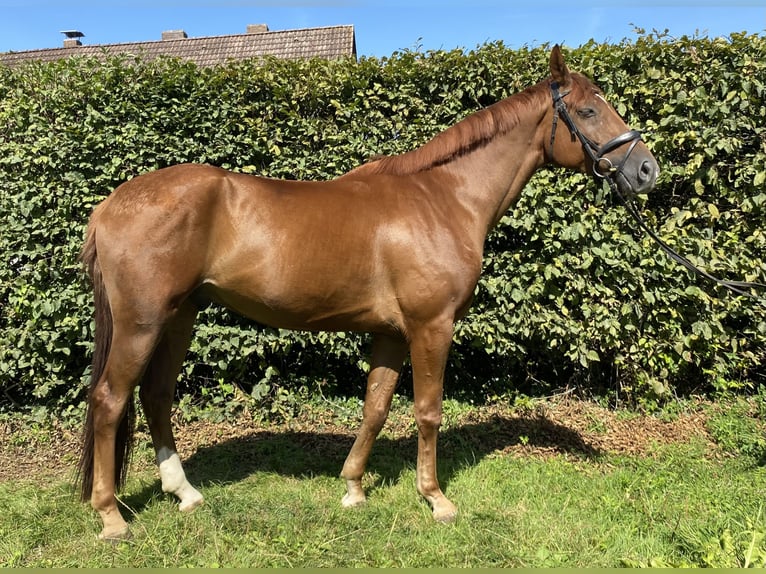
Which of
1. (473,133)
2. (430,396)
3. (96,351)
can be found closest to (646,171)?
(473,133)

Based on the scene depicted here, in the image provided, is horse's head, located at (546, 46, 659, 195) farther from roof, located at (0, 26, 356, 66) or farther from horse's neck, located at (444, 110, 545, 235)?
roof, located at (0, 26, 356, 66)

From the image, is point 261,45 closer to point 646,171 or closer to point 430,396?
point 646,171

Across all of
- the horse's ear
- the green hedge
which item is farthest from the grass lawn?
the horse's ear

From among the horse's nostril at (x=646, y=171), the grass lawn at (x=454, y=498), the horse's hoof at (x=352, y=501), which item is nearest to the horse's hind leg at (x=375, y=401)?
the horse's hoof at (x=352, y=501)

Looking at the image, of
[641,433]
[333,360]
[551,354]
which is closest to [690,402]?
[641,433]

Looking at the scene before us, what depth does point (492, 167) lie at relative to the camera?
3.06 meters

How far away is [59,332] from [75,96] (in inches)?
78.8

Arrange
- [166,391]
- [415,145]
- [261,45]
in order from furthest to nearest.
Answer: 1. [261,45]
2. [415,145]
3. [166,391]

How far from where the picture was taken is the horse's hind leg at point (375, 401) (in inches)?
125

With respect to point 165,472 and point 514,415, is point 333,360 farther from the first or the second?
point 165,472

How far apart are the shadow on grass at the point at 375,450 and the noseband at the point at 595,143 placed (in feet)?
7.30

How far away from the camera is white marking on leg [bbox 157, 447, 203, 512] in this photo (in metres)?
3.04

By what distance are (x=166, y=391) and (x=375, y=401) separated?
4.20ft

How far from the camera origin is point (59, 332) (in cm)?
436
